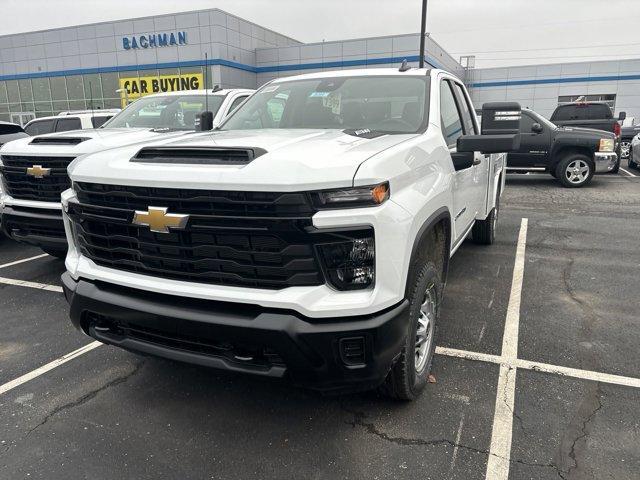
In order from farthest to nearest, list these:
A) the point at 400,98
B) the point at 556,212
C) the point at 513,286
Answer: the point at 556,212, the point at 513,286, the point at 400,98

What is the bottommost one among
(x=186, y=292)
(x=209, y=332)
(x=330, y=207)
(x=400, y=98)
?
(x=209, y=332)

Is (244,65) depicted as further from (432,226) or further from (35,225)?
(432,226)

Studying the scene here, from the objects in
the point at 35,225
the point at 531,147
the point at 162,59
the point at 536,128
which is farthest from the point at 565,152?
the point at 162,59

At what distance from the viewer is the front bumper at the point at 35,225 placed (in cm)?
469

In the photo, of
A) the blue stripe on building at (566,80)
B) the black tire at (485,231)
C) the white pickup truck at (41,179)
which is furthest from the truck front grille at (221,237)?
the blue stripe on building at (566,80)

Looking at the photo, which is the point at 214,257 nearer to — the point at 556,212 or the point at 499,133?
the point at 499,133

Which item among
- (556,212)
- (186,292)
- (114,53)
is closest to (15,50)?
(114,53)

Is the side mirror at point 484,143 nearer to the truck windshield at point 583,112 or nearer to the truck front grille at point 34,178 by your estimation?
the truck front grille at point 34,178

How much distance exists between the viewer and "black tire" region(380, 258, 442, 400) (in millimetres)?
2574

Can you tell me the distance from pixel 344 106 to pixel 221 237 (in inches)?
73.7

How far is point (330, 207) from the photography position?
2.19 m

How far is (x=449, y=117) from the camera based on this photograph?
12.9ft

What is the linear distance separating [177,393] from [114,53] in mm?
30192

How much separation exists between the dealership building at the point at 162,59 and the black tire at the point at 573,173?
16218 mm
